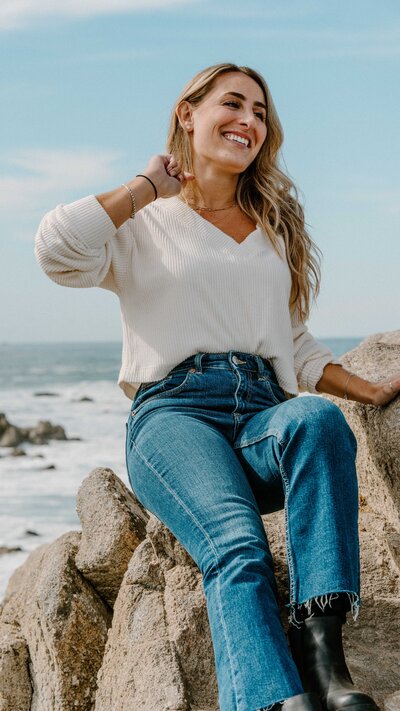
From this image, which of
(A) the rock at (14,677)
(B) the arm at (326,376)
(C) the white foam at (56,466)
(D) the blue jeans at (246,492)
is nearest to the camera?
(D) the blue jeans at (246,492)

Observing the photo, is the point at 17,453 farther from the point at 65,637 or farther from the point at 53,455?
the point at 65,637

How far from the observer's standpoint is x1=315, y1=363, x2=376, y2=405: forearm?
12.8ft

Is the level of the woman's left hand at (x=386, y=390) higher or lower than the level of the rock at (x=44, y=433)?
higher

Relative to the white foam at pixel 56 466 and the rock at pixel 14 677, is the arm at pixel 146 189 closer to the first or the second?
the rock at pixel 14 677

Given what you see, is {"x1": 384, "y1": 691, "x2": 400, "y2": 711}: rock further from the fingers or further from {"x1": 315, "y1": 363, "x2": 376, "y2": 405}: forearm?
the fingers

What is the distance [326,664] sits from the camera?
2.84 m

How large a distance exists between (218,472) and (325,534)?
41 centimetres

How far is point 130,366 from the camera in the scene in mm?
3688

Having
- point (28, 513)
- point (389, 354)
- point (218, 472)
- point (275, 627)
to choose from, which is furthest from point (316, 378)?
point (28, 513)

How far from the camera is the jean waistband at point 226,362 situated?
3.52 m

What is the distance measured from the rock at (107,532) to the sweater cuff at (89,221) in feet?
4.16

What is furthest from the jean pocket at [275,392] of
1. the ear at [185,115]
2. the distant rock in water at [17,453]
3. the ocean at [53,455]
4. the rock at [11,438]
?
the rock at [11,438]

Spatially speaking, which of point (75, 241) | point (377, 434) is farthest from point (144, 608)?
point (75, 241)

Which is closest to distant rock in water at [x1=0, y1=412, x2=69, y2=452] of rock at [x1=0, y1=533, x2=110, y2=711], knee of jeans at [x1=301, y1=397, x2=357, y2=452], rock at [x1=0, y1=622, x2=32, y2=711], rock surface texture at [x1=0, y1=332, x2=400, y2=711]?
rock surface texture at [x1=0, y1=332, x2=400, y2=711]
